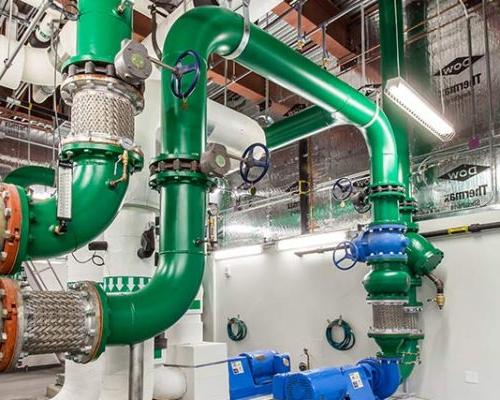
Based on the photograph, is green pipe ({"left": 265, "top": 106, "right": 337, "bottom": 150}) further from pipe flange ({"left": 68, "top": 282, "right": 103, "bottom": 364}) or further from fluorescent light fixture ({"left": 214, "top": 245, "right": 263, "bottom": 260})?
pipe flange ({"left": 68, "top": 282, "right": 103, "bottom": 364})

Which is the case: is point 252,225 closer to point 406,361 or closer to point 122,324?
point 406,361

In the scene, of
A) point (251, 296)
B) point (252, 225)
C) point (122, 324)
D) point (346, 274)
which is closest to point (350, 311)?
point (346, 274)

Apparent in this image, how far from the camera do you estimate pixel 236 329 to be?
6820mm

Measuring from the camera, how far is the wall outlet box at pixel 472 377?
4.34 meters

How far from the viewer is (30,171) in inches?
165

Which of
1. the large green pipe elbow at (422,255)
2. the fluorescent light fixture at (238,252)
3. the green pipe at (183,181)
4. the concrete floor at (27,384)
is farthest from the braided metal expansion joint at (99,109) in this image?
the fluorescent light fixture at (238,252)

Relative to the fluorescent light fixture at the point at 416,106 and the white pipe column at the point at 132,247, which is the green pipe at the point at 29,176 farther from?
the fluorescent light fixture at the point at 416,106

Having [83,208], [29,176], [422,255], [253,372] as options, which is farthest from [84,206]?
[253,372]

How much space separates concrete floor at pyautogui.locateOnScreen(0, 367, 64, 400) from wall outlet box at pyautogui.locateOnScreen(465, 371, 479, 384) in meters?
4.34

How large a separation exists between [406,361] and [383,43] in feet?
10.0

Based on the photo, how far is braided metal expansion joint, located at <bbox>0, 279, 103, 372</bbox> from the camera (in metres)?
1.59

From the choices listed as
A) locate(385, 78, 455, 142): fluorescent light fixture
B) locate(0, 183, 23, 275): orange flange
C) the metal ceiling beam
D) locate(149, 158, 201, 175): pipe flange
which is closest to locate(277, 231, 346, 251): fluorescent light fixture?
locate(385, 78, 455, 142): fluorescent light fixture

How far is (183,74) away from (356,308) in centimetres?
394

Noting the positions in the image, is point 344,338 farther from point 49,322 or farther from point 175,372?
point 49,322
